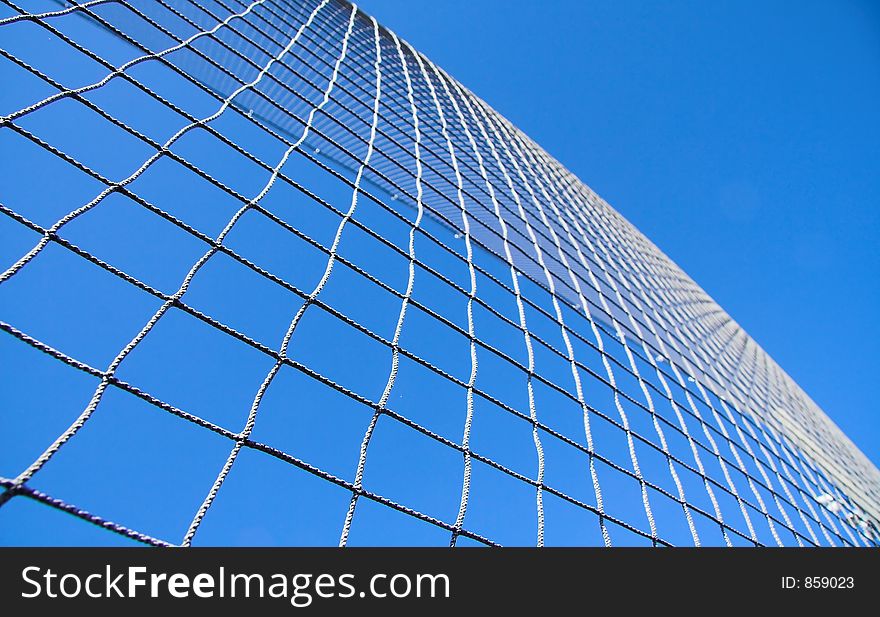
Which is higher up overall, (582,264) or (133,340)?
(582,264)

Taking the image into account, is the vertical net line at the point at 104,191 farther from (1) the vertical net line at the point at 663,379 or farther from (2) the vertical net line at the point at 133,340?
(1) the vertical net line at the point at 663,379

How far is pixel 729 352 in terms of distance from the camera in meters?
4.73

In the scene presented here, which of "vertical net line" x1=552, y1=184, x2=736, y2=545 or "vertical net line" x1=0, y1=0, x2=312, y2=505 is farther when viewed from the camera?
"vertical net line" x1=552, y1=184, x2=736, y2=545

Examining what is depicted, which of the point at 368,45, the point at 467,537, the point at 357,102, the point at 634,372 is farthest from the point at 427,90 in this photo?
the point at 467,537

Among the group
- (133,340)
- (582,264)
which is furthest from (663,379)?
(133,340)

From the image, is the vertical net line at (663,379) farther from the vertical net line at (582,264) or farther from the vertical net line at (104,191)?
the vertical net line at (104,191)

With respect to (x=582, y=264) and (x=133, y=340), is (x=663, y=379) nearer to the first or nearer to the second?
(x=582, y=264)

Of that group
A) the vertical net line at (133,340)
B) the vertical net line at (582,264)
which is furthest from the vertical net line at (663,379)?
the vertical net line at (133,340)

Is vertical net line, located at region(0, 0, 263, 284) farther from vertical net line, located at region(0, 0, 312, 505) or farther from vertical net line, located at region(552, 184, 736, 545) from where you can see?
vertical net line, located at region(552, 184, 736, 545)

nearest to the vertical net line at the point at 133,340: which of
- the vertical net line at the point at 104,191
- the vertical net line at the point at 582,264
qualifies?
the vertical net line at the point at 104,191

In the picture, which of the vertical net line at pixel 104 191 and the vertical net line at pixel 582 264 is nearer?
the vertical net line at pixel 104 191

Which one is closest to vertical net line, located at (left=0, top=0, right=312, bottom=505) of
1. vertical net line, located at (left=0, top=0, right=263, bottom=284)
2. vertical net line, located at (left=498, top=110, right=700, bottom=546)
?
vertical net line, located at (left=0, top=0, right=263, bottom=284)

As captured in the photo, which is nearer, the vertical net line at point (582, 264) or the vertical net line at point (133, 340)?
the vertical net line at point (133, 340)
